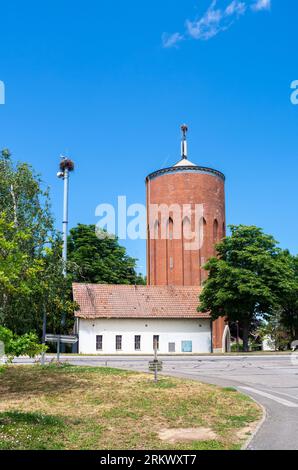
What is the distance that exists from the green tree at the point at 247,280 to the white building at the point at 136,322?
11.8 feet

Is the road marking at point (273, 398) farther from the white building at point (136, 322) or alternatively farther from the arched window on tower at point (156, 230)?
the arched window on tower at point (156, 230)

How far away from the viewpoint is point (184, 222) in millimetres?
62312

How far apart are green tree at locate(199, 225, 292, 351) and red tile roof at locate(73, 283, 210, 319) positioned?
158 inches

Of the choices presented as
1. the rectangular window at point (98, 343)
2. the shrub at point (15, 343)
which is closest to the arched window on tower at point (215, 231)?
the rectangular window at point (98, 343)

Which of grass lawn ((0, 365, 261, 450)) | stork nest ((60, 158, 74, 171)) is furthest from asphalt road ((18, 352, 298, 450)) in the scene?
stork nest ((60, 158, 74, 171))

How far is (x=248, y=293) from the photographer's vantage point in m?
42.0

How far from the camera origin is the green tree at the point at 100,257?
2286 inches

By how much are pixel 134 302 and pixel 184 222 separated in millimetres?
16608

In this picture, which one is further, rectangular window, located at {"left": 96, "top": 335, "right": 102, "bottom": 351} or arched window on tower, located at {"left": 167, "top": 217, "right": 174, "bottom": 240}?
arched window on tower, located at {"left": 167, "top": 217, "right": 174, "bottom": 240}

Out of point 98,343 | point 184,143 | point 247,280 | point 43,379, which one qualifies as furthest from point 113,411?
point 184,143

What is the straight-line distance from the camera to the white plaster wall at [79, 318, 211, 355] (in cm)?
4553

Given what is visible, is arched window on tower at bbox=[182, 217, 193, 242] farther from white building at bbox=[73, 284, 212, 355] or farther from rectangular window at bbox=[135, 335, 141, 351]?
rectangular window at bbox=[135, 335, 141, 351]

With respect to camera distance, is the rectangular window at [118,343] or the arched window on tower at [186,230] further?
the arched window on tower at [186,230]
